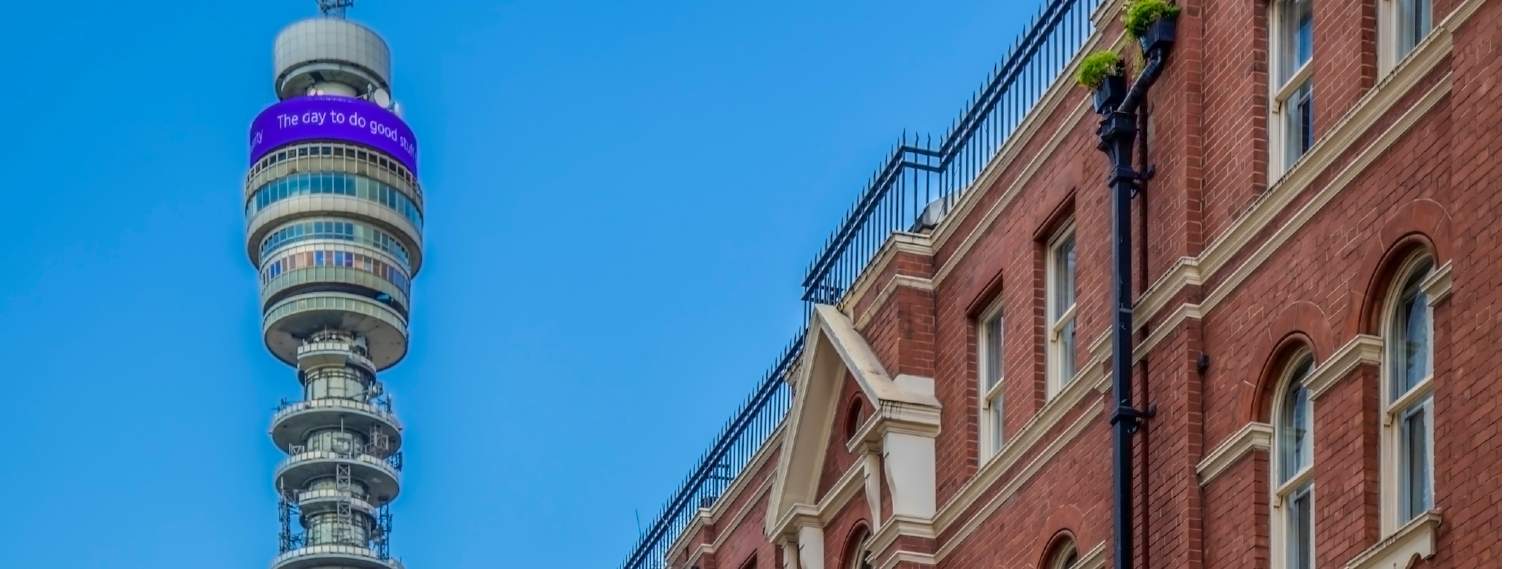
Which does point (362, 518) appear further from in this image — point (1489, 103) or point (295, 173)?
point (1489, 103)

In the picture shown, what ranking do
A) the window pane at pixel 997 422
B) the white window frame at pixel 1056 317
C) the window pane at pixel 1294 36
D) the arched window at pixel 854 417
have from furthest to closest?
the arched window at pixel 854 417 < the window pane at pixel 997 422 < the white window frame at pixel 1056 317 < the window pane at pixel 1294 36

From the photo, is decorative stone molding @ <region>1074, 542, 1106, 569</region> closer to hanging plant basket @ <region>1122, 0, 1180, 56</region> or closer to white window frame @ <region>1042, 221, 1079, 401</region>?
white window frame @ <region>1042, 221, 1079, 401</region>

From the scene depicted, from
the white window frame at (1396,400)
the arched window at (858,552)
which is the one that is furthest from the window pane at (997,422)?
the white window frame at (1396,400)

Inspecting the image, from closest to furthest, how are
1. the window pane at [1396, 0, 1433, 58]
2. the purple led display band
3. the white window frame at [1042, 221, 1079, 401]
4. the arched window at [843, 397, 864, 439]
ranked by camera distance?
the window pane at [1396, 0, 1433, 58], the white window frame at [1042, 221, 1079, 401], the arched window at [843, 397, 864, 439], the purple led display band

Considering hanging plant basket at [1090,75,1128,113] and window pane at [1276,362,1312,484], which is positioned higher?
hanging plant basket at [1090,75,1128,113]

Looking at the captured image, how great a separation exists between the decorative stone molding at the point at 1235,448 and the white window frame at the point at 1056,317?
3599 mm

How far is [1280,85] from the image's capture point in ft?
78.5

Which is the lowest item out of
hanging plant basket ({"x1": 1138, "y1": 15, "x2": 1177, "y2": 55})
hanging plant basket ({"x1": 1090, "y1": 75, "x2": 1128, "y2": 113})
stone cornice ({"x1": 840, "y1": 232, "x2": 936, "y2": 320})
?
hanging plant basket ({"x1": 1090, "y1": 75, "x2": 1128, "y2": 113})

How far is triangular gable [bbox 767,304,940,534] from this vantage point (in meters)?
32.1

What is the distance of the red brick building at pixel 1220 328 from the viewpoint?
2005 centimetres

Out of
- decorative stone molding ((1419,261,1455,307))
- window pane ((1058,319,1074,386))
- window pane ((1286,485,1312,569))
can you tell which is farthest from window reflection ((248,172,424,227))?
decorative stone molding ((1419,261,1455,307))

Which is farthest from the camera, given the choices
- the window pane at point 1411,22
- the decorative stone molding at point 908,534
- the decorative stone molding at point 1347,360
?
the decorative stone molding at point 908,534

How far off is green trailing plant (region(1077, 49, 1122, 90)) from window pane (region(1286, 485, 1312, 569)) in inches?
196

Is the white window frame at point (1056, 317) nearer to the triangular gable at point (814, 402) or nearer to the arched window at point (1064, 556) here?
the arched window at point (1064, 556)
